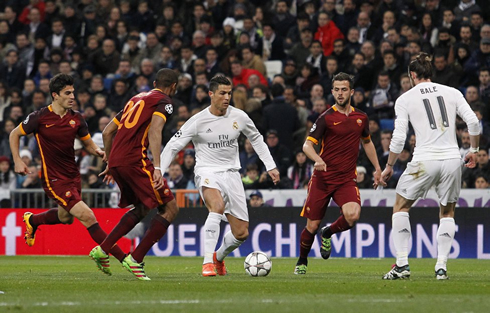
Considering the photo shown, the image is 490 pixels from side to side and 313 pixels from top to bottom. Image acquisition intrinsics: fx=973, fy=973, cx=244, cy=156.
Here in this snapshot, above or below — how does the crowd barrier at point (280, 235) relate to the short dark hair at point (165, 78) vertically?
below

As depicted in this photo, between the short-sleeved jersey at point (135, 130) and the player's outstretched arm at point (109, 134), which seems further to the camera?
the player's outstretched arm at point (109, 134)

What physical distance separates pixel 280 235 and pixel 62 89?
694 cm

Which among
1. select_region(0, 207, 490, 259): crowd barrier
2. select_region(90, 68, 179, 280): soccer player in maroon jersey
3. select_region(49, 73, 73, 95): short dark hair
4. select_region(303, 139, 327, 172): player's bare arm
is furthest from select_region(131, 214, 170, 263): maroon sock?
select_region(0, 207, 490, 259): crowd barrier

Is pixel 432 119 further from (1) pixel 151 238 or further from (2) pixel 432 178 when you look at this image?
(1) pixel 151 238

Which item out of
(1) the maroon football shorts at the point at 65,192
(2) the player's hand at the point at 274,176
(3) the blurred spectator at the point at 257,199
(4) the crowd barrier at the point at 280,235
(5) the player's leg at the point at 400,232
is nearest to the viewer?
(5) the player's leg at the point at 400,232

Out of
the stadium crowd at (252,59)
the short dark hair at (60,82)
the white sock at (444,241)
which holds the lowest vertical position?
the white sock at (444,241)

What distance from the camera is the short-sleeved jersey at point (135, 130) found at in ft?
35.4

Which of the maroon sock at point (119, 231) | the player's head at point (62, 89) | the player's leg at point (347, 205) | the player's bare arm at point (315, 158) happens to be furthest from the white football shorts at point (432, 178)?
the player's head at point (62, 89)

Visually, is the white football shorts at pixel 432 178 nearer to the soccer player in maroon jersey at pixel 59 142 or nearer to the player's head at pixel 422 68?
the player's head at pixel 422 68

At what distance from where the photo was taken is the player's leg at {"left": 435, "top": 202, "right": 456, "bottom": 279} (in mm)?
10492

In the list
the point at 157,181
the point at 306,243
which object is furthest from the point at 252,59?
the point at 157,181

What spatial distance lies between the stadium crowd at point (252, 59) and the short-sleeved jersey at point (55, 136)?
671 centimetres

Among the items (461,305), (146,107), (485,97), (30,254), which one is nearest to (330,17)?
(485,97)

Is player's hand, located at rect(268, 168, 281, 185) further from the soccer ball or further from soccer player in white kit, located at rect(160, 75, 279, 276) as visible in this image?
the soccer ball
